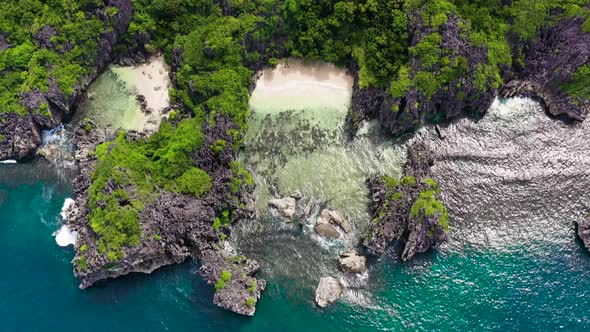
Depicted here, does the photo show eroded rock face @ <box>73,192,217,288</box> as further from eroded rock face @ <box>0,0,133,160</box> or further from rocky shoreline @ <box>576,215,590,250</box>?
rocky shoreline @ <box>576,215,590,250</box>

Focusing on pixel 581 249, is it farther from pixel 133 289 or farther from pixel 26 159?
pixel 26 159

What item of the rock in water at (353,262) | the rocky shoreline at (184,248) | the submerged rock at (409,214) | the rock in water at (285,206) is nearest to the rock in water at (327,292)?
the rock in water at (353,262)

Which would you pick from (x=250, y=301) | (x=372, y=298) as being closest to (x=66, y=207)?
(x=250, y=301)

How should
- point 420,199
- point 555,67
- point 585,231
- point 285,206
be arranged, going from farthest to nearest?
point 555,67, point 285,206, point 420,199, point 585,231

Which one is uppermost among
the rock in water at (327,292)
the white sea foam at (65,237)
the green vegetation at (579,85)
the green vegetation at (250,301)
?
the green vegetation at (579,85)

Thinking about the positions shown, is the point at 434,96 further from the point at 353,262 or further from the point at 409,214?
the point at 353,262

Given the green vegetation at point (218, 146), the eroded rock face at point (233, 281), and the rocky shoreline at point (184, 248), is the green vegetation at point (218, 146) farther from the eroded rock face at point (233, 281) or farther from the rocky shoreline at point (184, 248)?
the eroded rock face at point (233, 281)

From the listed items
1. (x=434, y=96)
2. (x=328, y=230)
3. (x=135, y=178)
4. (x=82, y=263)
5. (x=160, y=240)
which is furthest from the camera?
(x=434, y=96)

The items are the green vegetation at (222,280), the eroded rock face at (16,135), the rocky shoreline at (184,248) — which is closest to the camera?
the green vegetation at (222,280)
